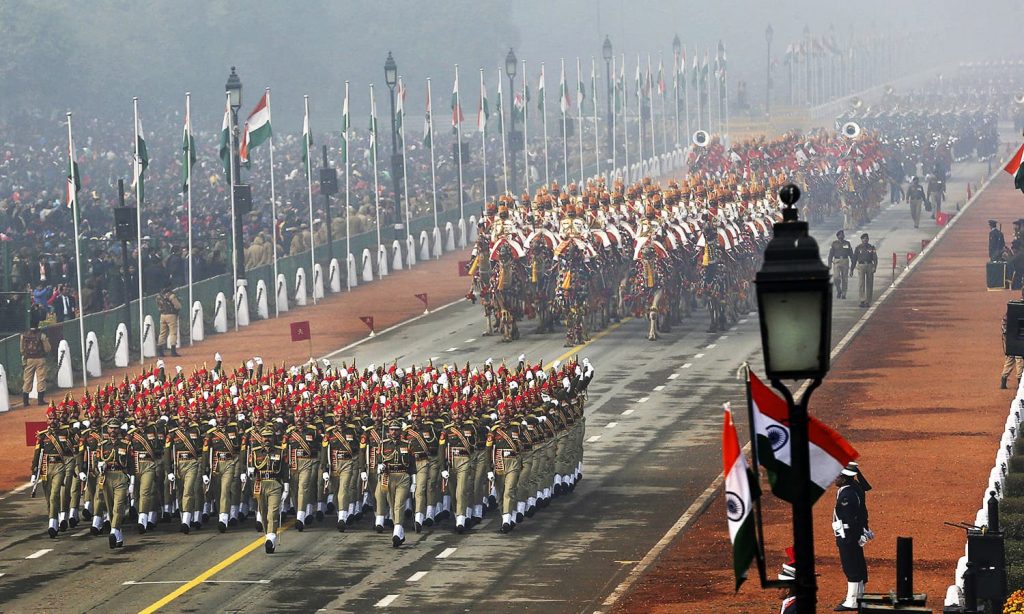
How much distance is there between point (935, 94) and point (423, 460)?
12813 centimetres

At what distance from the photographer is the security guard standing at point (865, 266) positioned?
51125mm

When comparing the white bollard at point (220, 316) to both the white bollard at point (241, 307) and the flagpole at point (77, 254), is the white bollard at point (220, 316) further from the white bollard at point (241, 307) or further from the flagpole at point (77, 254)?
the flagpole at point (77, 254)

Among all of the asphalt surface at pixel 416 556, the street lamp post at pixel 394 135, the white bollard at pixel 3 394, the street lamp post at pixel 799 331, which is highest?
the street lamp post at pixel 394 135

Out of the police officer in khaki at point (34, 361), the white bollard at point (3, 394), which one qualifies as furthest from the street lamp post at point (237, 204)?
the white bollard at point (3, 394)

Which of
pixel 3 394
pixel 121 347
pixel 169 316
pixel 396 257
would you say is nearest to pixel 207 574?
pixel 3 394

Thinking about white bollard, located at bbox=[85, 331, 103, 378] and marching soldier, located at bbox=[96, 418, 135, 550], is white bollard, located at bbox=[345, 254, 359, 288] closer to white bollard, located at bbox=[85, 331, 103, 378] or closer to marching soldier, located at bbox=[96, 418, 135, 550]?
white bollard, located at bbox=[85, 331, 103, 378]

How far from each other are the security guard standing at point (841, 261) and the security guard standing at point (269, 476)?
25344 millimetres

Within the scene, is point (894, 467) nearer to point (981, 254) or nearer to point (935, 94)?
point (981, 254)

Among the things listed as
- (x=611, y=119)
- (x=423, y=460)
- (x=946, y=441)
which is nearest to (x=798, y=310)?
(x=423, y=460)

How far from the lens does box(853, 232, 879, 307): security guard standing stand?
51.1 metres

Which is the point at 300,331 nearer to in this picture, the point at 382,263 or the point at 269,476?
the point at 269,476

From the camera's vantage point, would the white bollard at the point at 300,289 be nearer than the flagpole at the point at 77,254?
No

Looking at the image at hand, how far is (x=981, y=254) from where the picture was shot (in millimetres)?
62938

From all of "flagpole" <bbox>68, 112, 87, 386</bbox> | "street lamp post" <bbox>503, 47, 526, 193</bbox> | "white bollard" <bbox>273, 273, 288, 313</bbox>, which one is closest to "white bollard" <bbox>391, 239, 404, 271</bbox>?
"white bollard" <bbox>273, 273, 288, 313</bbox>
